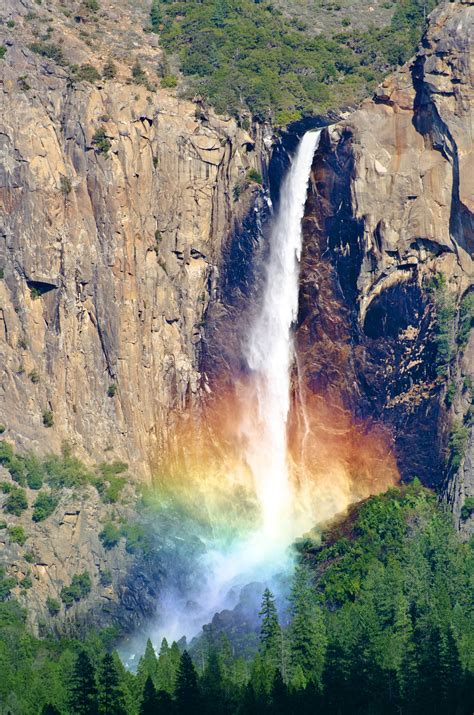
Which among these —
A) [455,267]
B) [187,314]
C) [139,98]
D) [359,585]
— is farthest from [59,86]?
[359,585]

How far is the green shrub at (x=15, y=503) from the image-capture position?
13200 centimetres

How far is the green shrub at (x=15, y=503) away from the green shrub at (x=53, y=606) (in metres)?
5.99

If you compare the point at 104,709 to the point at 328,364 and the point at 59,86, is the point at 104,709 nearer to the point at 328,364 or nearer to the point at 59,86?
the point at 328,364

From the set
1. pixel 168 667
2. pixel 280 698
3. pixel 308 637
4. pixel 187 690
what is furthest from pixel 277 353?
pixel 280 698

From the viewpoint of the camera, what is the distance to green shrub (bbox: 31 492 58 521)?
132 m

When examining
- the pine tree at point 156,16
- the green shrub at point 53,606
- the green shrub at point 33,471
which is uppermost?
the pine tree at point 156,16

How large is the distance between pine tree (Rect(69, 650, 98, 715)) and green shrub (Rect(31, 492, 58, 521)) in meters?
19.7

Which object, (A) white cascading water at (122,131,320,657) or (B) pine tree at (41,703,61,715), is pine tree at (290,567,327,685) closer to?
(A) white cascading water at (122,131,320,657)

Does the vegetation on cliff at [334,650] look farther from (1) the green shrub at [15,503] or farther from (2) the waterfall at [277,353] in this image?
(2) the waterfall at [277,353]

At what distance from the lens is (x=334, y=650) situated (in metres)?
115

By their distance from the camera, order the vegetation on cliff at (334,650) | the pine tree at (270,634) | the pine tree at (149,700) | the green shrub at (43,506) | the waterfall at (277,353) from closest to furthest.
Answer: the pine tree at (149,700) < the vegetation on cliff at (334,650) < the pine tree at (270,634) < the green shrub at (43,506) < the waterfall at (277,353)

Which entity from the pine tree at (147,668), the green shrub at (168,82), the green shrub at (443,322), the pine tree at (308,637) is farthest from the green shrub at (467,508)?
the green shrub at (168,82)

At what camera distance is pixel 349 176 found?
13438 cm

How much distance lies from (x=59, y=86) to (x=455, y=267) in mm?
28660
